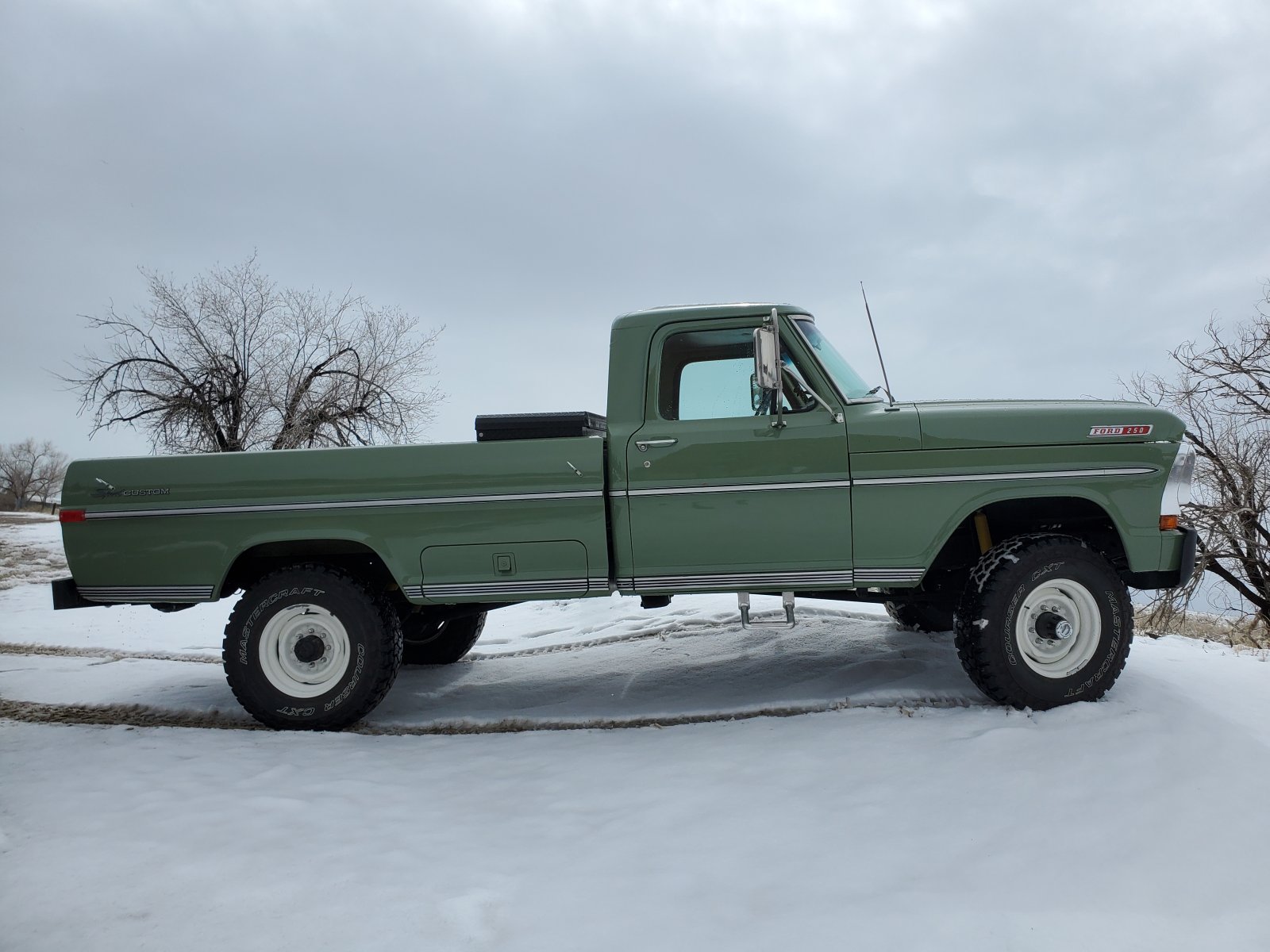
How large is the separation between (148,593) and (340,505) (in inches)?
51.6

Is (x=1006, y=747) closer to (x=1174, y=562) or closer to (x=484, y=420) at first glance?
(x=1174, y=562)

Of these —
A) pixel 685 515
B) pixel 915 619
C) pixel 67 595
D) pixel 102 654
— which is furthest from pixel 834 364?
pixel 102 654

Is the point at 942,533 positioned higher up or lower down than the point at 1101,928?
higher up

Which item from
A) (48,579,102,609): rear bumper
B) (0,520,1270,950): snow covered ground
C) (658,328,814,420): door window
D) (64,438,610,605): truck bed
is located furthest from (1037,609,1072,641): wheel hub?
(48,579,102,609): rear bumper

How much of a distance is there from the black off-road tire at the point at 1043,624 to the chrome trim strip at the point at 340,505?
88.2 inches

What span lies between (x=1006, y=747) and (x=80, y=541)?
17.3ft

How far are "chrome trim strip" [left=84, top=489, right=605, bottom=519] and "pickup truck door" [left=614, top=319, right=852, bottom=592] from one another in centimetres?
39

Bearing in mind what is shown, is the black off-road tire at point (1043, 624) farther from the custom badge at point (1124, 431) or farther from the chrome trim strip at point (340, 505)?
the chrome trim strip at point (340, 505)

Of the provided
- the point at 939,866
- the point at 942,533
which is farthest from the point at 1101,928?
the point at 942,533

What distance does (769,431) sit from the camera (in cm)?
481

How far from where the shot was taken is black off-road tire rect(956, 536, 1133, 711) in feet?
15.3

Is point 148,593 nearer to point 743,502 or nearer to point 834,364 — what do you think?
point 743,502

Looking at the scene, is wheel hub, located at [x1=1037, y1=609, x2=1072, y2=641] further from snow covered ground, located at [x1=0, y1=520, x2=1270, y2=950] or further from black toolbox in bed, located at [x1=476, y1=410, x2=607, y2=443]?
black toolbox in bed, located at [x1=476, y1=410, x2=607, y2=443]

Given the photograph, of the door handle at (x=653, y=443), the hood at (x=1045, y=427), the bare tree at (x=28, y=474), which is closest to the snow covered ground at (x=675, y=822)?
the hood at (x=1045, y=427)
